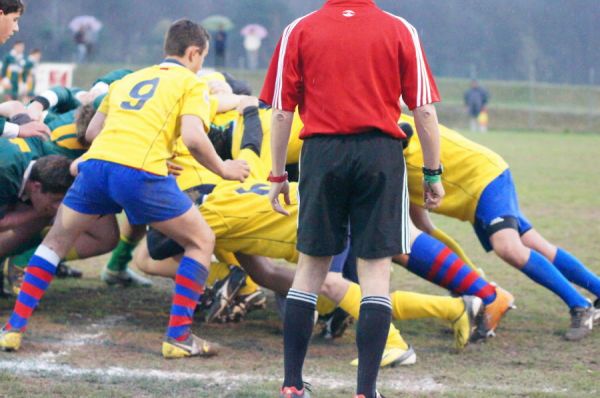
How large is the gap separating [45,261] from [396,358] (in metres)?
1.89

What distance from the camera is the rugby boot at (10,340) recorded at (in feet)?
16.3

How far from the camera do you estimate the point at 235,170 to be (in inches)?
197

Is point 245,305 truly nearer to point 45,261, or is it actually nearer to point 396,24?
point 45,261

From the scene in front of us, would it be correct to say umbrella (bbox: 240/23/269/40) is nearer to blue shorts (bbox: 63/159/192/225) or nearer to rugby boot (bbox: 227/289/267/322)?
rugby boot (bbox: 227/289/267/322)

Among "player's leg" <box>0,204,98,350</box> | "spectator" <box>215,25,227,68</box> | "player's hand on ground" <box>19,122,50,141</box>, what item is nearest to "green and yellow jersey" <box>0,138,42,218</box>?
"player's hand on ground" <box>19,122,50,141</box>

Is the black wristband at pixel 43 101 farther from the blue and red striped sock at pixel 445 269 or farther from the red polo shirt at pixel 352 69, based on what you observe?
the red polo shirt at pixel 352 69

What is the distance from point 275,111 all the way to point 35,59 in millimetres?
24350

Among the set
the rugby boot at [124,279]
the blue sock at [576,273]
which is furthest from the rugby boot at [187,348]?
the blue sock at [576,273]

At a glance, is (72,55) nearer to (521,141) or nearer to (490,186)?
(521,141)

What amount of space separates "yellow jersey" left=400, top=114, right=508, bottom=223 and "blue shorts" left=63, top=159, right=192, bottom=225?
4.87ft

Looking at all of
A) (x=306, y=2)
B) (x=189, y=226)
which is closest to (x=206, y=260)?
(x=189, y=226)

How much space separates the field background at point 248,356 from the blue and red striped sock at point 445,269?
0.94 feet

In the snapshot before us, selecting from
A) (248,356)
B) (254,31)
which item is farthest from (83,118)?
(254,31)

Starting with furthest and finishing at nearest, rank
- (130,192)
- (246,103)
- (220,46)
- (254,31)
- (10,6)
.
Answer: (254,31), (220,46), (246,103), (130,192), (10,6)
